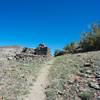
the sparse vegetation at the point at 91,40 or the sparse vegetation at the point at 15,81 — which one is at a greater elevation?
the sparse vegetation at the point at 91,40

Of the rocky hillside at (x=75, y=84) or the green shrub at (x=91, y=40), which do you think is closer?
the rocky hillside at (x=75, y=84)

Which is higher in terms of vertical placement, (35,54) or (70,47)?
(70,47)

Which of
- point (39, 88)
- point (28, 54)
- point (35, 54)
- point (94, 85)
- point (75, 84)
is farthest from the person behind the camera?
point (35, 54)

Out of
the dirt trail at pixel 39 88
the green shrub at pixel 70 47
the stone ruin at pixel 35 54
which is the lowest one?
the dirt trail at pixel 39 88

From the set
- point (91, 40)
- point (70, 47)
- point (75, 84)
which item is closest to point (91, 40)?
point (91, 40)

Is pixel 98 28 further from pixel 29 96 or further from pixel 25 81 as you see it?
pixel 29 96

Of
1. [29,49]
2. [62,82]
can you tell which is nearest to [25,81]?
[62,82]

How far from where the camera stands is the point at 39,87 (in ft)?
58.0

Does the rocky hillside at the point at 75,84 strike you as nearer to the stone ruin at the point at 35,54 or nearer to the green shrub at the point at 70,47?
the stone ruin at the point at 35,54

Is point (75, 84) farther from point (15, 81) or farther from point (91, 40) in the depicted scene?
point (91, 40)

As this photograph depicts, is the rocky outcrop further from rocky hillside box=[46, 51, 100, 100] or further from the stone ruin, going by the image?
rocky hillside box=[46, 51, 100, 100]

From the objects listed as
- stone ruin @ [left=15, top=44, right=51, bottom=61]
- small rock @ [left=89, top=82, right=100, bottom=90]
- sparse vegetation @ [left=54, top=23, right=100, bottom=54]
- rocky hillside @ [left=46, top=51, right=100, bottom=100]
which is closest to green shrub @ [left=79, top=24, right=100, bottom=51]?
sparse vegetation @ [left=54, top=23, right=100, bottom=54]

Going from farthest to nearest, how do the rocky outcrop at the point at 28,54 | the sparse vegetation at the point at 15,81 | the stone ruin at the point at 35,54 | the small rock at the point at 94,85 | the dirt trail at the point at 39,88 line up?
the rocky outcrop at the point at 28,54 → the stone ruin at the point at 35,54 → the small rock at the point at 94,85 → the sparse vegetation at the point at 15,81 → the dirt trail at the point at 39,88

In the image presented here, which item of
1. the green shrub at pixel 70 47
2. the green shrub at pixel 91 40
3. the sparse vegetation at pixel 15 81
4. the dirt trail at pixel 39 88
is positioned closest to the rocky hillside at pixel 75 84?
the dirt trail at pixel 39 88
